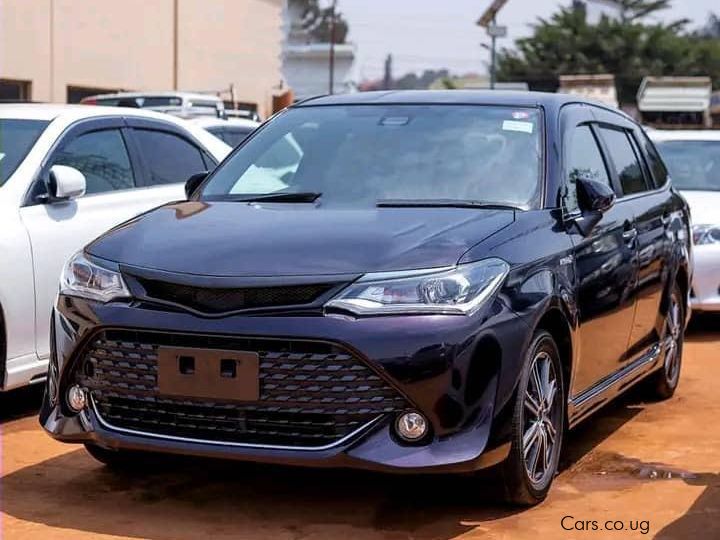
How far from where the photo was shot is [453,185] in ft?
17.5

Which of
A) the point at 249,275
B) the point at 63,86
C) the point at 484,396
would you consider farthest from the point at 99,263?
the point at 63,86

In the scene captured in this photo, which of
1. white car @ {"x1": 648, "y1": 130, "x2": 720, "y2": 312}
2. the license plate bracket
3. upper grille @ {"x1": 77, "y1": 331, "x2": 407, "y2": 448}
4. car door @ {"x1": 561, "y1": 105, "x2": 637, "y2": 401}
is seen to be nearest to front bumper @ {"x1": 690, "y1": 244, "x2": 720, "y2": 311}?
white car @ {"x1": 648, "y1": 130, "x2": 720, "y2": 312}

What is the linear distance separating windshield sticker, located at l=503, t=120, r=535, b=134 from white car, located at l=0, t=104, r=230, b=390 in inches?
87.5

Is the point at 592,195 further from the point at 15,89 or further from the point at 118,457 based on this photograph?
the point at 15,89

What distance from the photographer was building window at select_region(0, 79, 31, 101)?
25.6 m

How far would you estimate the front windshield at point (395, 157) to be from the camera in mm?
5340

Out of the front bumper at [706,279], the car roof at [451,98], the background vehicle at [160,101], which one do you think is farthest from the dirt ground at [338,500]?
the background vehicle at [160,101]

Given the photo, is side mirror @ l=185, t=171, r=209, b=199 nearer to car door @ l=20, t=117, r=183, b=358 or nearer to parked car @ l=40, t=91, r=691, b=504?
parked car @ l=40, t=91, r=691, b=504

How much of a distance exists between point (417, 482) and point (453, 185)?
1.24 meters

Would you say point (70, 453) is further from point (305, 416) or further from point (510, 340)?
point (510, 340)

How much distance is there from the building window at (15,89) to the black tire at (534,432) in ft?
73.0

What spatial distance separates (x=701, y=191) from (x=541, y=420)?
20.6 feet

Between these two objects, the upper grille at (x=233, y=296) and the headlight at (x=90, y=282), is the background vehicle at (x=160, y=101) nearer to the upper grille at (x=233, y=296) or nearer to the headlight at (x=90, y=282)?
the headlight at (x=90, y=282)

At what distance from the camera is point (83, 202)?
22.1 ft
